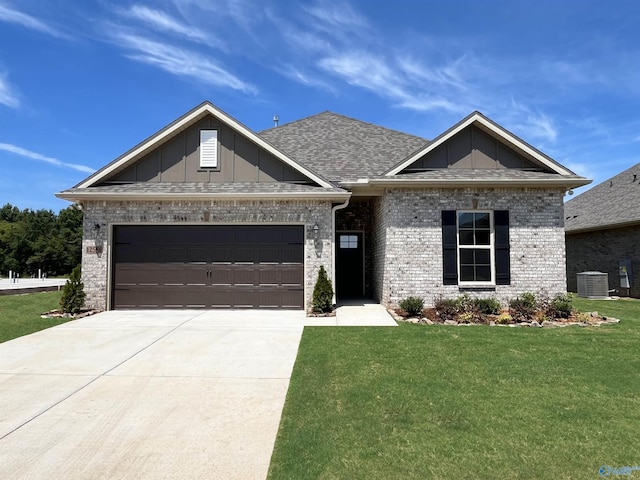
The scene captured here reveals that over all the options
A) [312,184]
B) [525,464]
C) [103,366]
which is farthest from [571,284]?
[103,366]

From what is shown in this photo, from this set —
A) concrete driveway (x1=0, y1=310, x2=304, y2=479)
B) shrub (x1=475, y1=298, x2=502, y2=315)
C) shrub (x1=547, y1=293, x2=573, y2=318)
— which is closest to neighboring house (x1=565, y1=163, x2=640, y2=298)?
shrub (x1=547, y1=293, x2=573, y2=318)

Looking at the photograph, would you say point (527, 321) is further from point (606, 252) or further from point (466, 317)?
point (606, 252)

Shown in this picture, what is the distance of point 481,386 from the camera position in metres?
4.95

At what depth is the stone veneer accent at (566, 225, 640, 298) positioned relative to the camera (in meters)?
14.9

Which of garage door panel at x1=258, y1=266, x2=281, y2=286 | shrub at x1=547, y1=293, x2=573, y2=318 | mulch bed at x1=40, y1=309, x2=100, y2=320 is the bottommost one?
mulch bed at x1=40, y1=309, x2=100, y2=320

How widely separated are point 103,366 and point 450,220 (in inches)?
347

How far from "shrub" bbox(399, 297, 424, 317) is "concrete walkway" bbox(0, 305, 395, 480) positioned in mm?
3217

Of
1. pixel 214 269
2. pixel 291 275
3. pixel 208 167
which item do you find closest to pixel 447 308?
pixel 291 275

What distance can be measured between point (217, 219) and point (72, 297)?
4.24 m

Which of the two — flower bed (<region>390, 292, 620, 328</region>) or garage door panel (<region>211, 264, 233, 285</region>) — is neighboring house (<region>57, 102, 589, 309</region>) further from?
flower bed (<region>390, 292, 620, 328</region>)

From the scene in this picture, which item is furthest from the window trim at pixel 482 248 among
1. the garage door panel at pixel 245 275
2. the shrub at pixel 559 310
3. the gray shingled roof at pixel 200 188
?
the garage door panel at pixel 245 275

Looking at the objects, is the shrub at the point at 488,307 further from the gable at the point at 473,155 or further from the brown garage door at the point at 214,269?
the brown garage door at the point at 214,269

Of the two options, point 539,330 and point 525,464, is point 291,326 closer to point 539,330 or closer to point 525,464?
point 539,330

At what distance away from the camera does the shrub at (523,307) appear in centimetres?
954
